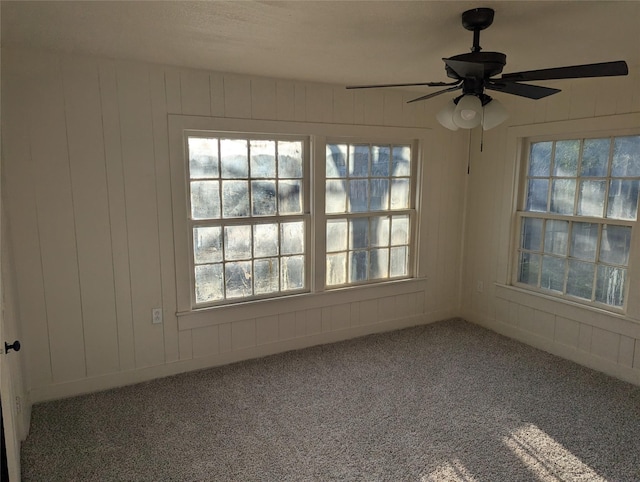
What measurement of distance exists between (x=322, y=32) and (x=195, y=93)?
1.26 metres

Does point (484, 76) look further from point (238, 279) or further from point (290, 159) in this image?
point (238, 279)

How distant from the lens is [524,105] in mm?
3934

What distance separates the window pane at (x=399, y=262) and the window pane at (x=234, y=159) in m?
1.73

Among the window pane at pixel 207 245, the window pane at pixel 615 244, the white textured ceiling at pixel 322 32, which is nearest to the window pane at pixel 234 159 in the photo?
the window pane at pixel 207 245

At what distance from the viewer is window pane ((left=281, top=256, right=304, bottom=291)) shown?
3848 mm

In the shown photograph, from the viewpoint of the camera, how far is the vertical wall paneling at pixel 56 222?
2783 millimetres

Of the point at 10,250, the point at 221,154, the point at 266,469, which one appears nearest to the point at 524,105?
the point at 221,154

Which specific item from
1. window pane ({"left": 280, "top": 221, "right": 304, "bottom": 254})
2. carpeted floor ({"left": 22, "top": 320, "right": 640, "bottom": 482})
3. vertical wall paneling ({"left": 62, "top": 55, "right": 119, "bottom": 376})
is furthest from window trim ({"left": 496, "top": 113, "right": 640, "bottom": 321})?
vertical wall paneling ({"left": 62, "top": 55, "right": 119, "bottom": 376})

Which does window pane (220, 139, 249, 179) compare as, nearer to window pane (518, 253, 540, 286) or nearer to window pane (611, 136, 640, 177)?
window pane (518, 253, 540, 286)

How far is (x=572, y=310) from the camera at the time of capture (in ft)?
12.2

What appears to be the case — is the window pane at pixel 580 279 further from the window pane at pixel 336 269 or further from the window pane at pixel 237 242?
the window pane at pixel 237 242

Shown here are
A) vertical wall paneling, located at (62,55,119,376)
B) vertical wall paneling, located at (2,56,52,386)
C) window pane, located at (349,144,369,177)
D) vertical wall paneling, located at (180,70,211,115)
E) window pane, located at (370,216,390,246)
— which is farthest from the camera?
window pane, located at (370,216,390,246)

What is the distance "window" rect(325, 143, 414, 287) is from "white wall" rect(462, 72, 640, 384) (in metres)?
0.76

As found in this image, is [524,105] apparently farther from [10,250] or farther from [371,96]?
[10,250]
